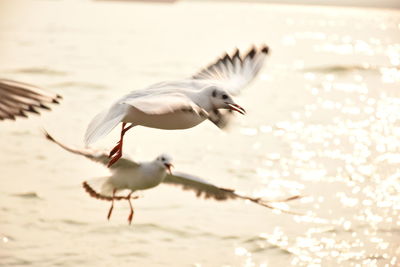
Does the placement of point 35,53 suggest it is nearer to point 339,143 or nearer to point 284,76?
point 284,76

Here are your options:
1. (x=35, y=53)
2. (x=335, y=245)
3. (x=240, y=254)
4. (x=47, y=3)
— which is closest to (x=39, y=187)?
(x=240, y=254)

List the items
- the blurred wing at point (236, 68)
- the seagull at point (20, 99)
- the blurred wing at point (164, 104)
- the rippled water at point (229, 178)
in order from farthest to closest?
the rippled water at point (229, 178)
the blurred wing at point (236, 68)
the blurred wing at point (164, 104)
the seagull at point (20, 99)

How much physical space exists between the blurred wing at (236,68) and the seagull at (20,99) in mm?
2540

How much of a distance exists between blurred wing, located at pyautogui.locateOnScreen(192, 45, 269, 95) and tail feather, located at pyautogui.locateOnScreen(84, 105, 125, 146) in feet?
5.70

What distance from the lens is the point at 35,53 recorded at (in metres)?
34.7

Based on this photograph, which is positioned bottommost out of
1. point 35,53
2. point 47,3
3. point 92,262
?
point 92,262

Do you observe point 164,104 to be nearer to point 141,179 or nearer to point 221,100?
point 221,100

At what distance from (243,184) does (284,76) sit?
17179 mm

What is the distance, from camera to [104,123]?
495 centimetres

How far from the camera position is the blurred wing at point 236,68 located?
6.86 m

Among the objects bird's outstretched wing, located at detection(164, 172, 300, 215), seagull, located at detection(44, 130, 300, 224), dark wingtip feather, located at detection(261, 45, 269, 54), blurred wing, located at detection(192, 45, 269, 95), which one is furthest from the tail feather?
bird's outstretched wing, located at detection(164, 172, 300, 215)

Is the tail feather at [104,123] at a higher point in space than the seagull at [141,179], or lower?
lower

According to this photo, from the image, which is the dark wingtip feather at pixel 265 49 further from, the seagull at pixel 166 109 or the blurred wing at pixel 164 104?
the blurred wing at pixel 164 104

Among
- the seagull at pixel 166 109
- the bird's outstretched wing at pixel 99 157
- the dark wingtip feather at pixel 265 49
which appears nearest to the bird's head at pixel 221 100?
the seagull at pixel 166 109
